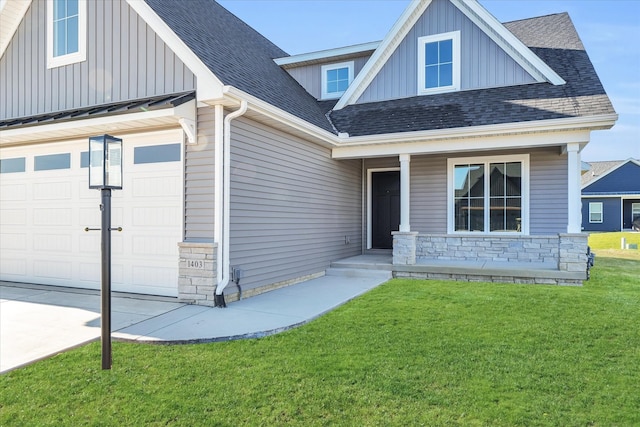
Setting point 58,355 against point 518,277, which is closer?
point 58,355

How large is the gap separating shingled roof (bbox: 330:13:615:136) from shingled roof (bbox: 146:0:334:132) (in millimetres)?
1220

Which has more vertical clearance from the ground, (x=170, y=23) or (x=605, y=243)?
(x=170, y=23)

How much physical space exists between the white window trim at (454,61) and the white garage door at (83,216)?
6.32 m

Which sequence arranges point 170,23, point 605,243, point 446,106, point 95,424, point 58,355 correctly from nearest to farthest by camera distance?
point 95,424
point 58,355
point 170,23
point 446,106
point 605,243

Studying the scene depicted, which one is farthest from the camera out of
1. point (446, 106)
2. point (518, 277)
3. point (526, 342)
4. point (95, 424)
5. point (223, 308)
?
point (446, 106)

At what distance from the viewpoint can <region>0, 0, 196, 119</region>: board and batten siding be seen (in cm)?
641

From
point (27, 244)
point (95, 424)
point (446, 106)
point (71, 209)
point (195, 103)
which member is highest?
point (446, 106)

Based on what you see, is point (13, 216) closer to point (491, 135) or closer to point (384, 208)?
point (384, 208)

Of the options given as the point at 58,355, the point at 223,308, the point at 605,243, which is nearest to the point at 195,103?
the point at 223,308

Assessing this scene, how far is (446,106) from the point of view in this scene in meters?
9.28

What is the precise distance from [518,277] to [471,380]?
16.8ft

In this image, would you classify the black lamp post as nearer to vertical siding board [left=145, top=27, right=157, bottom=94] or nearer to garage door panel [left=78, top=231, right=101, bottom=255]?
vertical siding board [left=145, top=27, right=157, bottom=94]

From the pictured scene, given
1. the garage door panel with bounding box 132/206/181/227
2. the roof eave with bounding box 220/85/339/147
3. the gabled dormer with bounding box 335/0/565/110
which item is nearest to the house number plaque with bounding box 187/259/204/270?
the garage door panel with bounding box 132/206/181/227

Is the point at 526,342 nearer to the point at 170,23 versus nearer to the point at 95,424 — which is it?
the point at 95,424
